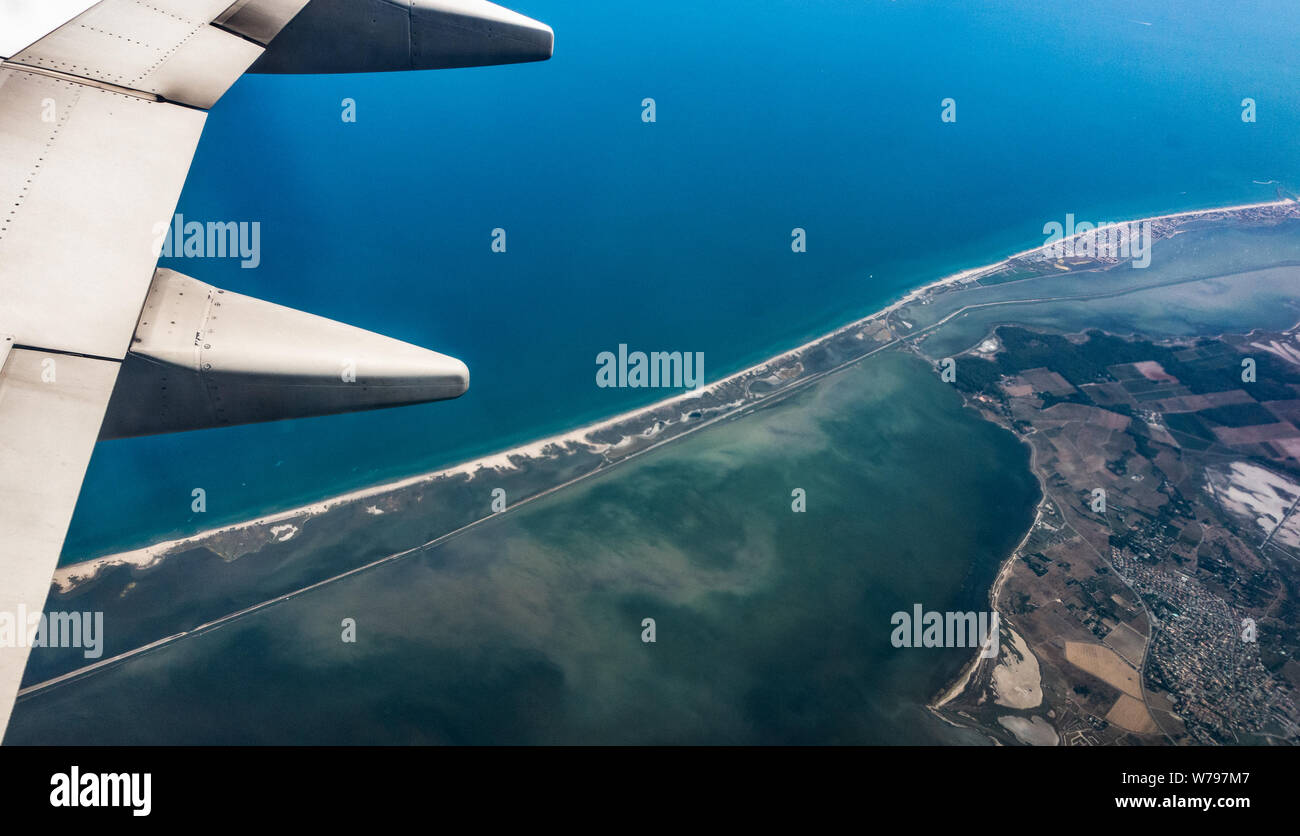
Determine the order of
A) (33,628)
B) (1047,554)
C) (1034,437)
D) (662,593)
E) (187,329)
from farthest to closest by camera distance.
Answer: (1034,437) → (1047,554) → (662,593) → (187,329) → (33,628)

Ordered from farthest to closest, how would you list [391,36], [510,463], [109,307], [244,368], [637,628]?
[510,463] → [637,628] → [391,36] → [244,368] → [109,307]

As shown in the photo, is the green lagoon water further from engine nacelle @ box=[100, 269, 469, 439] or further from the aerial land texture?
engine nacelle @ box=[100, 269, 469, 439]

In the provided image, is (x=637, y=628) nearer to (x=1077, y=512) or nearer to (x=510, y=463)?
(x=510, y=463)

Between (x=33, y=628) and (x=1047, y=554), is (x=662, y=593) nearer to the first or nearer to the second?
(x=1047, y=554)

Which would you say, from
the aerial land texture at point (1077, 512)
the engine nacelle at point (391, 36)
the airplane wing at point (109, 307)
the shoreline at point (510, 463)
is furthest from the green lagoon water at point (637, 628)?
the engine nacelle at point (391, 36)

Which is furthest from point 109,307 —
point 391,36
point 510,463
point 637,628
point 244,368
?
point 510,463

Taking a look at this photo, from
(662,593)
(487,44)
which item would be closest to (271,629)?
(662,593)
